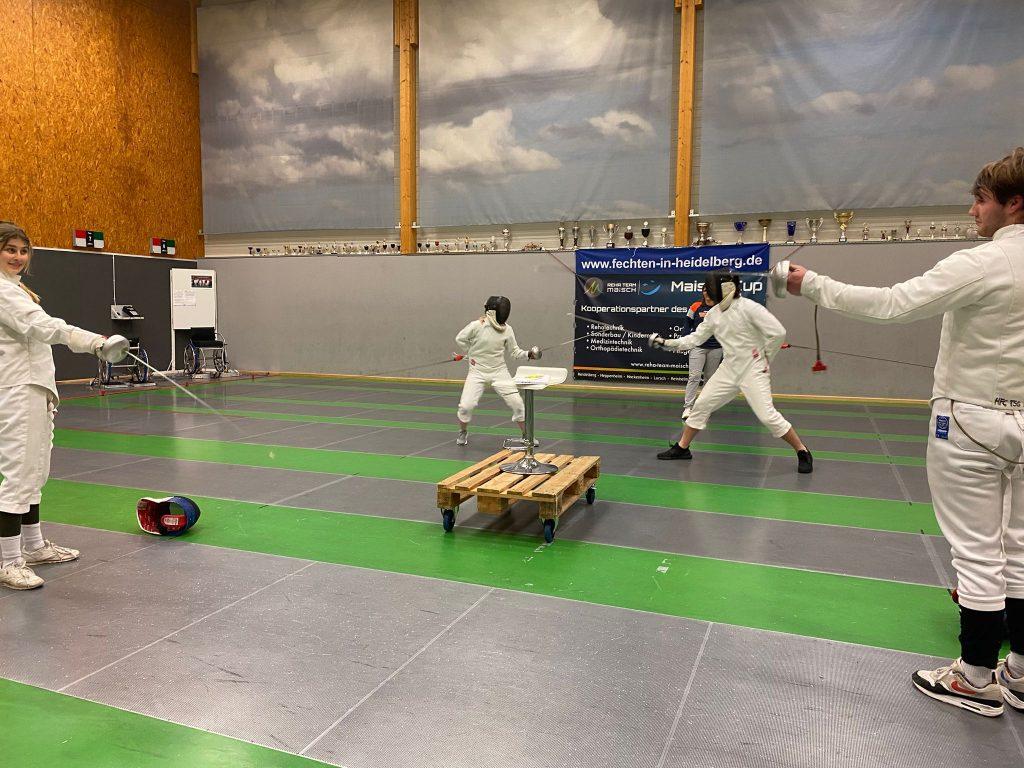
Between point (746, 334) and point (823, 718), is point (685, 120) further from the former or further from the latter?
point (823, 718)

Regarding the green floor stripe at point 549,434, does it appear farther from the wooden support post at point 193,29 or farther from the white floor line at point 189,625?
the wooden support post at point 193,29

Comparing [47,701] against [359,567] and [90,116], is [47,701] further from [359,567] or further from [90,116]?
[90,116]

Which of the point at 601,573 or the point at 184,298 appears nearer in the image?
the point at 601,573

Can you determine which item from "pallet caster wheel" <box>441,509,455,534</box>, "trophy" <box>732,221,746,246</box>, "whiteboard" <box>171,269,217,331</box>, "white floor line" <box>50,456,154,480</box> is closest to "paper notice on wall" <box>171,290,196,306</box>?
"whiteboard" <box>171,269,217,331</box>

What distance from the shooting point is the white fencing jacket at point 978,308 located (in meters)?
2.61

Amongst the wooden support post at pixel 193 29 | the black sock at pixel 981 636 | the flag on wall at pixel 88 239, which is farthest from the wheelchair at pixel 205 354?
the black sock at pixel 981 636

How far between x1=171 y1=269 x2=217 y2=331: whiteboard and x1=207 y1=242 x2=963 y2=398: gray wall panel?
317 millimetres

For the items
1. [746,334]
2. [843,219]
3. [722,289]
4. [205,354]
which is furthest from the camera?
[205,354]

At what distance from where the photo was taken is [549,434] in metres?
8.81

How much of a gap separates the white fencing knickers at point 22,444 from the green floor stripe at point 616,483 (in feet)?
8.75

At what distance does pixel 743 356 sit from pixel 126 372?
12678mm

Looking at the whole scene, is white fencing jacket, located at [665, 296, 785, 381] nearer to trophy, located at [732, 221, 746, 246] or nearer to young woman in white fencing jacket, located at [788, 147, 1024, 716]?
young woman in white fencing jacket, located at [788, 147, 1024, 716]

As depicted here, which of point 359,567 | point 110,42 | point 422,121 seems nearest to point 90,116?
point 110,42

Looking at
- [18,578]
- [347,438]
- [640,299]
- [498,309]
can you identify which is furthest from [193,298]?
[18,578]
